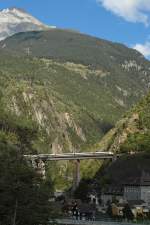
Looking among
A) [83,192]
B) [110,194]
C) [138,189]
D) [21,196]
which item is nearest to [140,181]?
[138,189]

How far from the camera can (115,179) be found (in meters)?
177

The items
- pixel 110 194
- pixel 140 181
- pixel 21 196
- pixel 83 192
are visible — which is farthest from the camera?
pixel 83 192

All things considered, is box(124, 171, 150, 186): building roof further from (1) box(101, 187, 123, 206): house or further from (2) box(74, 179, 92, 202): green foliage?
(2) box(74, 179, 92, 202): green foliage

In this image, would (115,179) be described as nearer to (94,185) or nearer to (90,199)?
(94,185)

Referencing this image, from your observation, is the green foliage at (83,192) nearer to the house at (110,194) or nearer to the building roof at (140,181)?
the house at (110,194)

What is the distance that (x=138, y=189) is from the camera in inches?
6014

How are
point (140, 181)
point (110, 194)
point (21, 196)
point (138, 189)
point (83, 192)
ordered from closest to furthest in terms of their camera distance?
point (21, 196)
point (140, 181)
point (138, 189)
point (110, 194)
point (83, 192)

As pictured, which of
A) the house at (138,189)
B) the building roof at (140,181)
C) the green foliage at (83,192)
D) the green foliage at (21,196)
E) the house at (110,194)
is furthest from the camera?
the green foliage at (83,192)

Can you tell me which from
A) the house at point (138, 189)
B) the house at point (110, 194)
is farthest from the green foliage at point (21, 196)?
the house at point (110, 194)

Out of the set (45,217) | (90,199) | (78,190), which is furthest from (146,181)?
(45,217)

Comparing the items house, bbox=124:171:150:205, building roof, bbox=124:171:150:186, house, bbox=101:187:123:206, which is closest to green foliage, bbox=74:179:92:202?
house, bbox=101:187:123:206

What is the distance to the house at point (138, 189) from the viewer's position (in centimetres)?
14862

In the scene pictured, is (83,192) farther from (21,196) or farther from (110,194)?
(21,196)

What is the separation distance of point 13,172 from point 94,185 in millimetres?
108897
